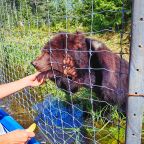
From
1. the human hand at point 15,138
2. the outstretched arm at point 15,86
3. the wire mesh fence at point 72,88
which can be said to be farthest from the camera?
the wire mesh fence at point 72,88

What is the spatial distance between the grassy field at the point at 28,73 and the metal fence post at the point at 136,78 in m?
1.38

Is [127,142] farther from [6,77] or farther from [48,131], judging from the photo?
[6,77]

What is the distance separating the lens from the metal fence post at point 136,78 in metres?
1.94

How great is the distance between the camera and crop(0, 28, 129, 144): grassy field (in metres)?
3.93

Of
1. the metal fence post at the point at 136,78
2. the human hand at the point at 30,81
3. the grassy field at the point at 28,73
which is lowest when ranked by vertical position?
the grassy field at the point at 28,73

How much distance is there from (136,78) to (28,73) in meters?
4.04

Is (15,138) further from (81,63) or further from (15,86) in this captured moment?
(81,63)

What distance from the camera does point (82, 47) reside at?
14.9ft

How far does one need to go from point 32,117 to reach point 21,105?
0.61m

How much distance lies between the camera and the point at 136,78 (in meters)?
2.02

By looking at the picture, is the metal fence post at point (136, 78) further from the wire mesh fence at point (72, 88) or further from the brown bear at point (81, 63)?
the brown bear at point (81, 63)

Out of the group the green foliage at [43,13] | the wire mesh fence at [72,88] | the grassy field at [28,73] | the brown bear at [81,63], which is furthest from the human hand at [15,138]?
the green foliage at [43,13]

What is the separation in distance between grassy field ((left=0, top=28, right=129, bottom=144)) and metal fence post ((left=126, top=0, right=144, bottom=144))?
1378mm

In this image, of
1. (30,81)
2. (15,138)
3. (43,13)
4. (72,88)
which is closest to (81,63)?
(72,88)
